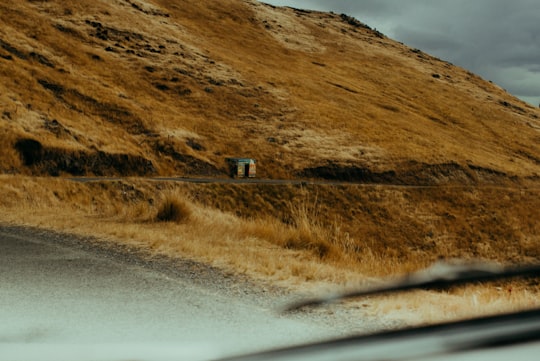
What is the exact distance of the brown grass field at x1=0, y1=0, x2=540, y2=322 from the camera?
1054 centimetres

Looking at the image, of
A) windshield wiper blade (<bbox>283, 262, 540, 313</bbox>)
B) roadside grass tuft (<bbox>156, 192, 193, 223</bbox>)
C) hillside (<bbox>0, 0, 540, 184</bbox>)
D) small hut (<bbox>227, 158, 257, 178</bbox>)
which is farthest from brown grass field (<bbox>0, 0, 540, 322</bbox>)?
windshield wiper blade (<bbox>283, 262, 540, 313</bbox>)

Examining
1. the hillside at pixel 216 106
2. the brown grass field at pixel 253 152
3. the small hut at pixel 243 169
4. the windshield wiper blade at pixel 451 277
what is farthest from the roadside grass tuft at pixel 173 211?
the small hut at pixel 243 169

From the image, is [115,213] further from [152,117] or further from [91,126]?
[152,117]

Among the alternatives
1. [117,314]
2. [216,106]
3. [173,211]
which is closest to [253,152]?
[216,106]

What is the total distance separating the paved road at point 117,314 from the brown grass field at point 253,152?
1110mm

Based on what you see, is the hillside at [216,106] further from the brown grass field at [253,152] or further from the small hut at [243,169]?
the small hut at [243,169]

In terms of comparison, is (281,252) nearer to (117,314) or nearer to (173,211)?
(173,211)

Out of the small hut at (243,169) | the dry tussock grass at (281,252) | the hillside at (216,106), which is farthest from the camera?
the small hut at (243,169)

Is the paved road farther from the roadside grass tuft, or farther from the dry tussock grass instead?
the roadside grass tuft

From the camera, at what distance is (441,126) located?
220ft

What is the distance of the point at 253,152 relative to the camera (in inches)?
1725

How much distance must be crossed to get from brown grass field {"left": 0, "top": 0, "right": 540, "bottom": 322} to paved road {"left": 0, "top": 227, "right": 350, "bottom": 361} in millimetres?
1110

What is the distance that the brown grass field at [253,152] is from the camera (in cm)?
1054

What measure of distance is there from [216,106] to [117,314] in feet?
149
